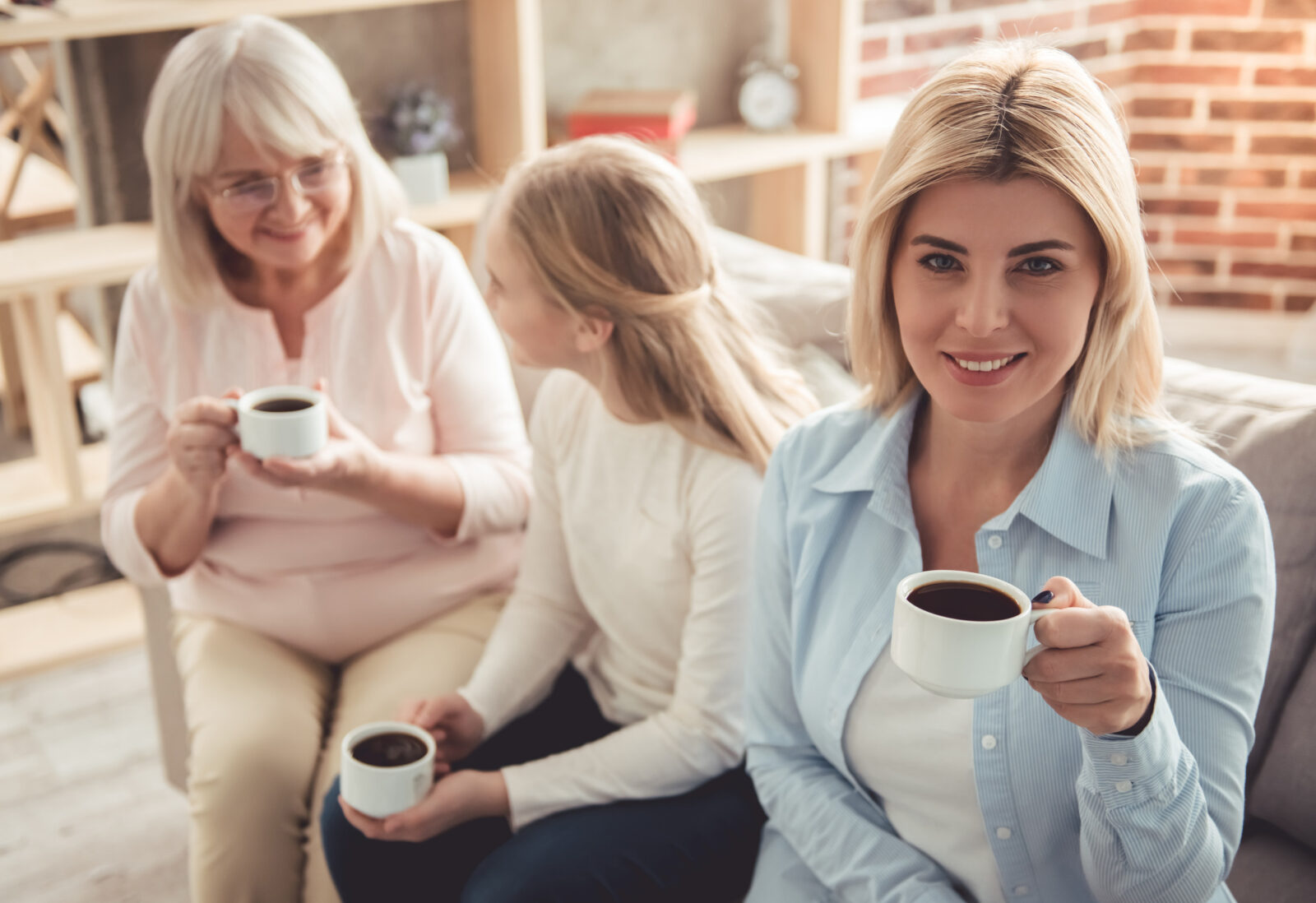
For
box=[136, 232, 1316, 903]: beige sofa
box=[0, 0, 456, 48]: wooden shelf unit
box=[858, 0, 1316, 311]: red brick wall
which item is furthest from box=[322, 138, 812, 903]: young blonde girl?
box=[858, 0, 1316, 311]: red brick wall

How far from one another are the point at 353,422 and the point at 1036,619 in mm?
1133

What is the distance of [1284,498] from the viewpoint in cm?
129

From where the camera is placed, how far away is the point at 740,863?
1.42m

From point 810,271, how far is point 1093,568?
881 millimetres

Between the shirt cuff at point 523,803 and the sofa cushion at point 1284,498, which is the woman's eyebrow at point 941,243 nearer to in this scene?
the sofa cushion at point 1284,498

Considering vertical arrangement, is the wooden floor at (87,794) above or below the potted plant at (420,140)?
below

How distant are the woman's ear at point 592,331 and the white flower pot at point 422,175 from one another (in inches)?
49.1

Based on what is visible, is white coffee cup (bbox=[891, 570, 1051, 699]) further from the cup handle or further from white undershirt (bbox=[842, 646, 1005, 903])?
white undershirt (bbox=[842, 646, 1005, 903])

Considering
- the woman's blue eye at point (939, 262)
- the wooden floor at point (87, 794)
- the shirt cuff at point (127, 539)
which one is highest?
the woman's blue eye at point (939, 262)

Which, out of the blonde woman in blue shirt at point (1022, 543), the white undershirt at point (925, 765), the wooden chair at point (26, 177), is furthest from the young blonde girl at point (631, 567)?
the wooden chair at point (26, 177)

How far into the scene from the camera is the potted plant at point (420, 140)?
2592 millimetres

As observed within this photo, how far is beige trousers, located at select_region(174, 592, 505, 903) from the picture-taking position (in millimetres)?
1543

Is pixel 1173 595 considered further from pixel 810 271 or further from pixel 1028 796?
pixel 810 271

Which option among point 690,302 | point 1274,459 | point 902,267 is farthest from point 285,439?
point 1274,459
